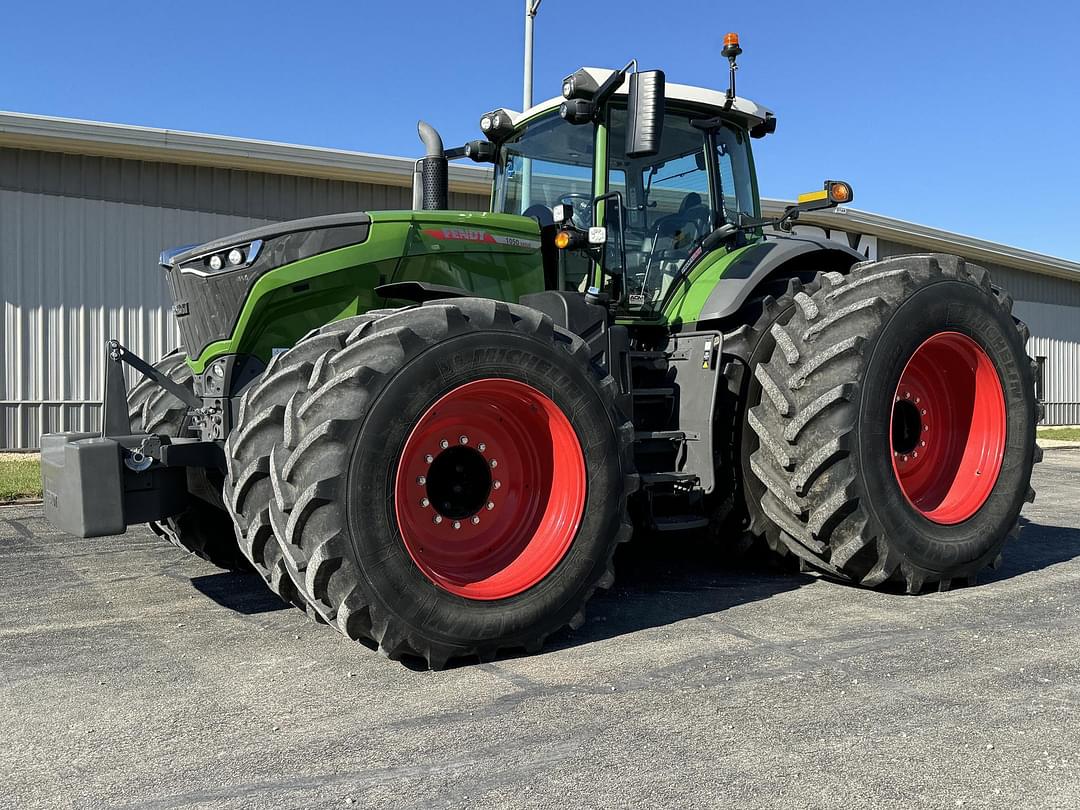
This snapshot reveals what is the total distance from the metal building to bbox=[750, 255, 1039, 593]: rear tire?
26.2 ft

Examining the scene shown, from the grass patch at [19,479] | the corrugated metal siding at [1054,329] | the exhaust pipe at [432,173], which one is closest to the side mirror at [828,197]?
the exhaust pipe at [432,173]

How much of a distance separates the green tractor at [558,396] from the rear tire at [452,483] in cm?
1

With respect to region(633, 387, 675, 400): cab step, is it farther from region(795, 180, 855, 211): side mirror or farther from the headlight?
the headlight

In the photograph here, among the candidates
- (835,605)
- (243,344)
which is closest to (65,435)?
(243,344)

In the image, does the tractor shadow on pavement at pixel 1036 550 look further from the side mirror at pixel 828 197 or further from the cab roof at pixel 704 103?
the cab roof at pixel 704 103

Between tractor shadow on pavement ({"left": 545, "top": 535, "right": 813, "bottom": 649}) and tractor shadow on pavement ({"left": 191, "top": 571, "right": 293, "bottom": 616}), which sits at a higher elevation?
tractor shadow on pavement ({"left": 545, "top": 535, "right": 813, "bottom": 649})

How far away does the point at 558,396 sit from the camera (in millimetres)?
4109

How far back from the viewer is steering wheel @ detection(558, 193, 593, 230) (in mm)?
5477

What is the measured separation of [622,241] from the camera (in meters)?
5.39

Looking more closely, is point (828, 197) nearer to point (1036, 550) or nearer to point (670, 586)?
point (670, 586)

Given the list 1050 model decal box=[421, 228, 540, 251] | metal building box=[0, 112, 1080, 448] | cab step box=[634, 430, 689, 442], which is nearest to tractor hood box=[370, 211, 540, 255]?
1050 model decal box=[421, 228, 540, 251]

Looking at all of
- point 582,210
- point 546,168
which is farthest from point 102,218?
point 582,210

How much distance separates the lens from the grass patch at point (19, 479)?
8852 millimetres

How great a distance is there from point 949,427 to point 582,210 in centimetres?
253
